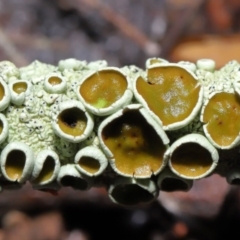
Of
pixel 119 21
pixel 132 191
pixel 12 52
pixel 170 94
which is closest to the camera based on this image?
pixel 170 94

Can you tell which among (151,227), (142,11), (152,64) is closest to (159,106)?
(152,64)

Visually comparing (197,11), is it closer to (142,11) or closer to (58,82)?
(142,11)

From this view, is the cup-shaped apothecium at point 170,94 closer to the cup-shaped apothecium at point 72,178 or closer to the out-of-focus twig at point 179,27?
the cup-shaped apothecium at point 72,178

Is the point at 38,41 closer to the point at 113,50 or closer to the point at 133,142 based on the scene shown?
the point at 113,50

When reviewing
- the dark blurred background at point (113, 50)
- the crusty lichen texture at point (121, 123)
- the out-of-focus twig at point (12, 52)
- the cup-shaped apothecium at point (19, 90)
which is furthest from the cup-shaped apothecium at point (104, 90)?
the out-of-focus twig at point (12, 52)

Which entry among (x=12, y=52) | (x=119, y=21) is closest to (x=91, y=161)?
(x=12, y=52)
